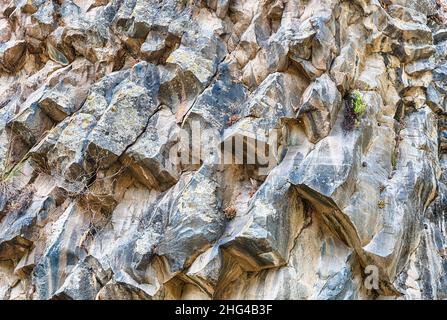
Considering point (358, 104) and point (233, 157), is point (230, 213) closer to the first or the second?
point (233, 157)

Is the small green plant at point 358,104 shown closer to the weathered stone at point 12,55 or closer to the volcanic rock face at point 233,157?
the volcanic rock face at point 233,157

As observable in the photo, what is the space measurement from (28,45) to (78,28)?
219cm

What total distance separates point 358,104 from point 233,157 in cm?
322

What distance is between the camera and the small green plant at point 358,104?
10.6 metres

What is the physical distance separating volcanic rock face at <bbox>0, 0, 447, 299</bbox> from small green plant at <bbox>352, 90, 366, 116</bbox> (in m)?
0.04

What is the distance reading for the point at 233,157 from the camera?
1054cm

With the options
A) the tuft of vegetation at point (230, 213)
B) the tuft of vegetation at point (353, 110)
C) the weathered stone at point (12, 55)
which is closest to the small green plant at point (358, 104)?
the tuft of vegetation at point (353, 110)

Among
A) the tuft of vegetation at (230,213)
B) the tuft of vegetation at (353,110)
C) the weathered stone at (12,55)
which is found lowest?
the tuft of vegetation at (230,213)

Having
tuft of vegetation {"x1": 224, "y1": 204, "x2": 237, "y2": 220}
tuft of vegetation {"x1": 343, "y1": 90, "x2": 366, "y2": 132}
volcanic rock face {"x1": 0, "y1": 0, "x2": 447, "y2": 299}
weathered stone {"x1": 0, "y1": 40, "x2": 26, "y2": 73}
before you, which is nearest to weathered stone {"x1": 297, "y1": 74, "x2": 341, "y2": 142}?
volcanic rock face {"x1": 0, "y1": 0, "x2": 447, "y2": 299}

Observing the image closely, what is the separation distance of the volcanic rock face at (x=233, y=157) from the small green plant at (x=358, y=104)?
0.14ft

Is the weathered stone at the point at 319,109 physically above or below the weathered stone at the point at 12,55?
below

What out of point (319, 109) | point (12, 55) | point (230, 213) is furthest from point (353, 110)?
point (12, 55)

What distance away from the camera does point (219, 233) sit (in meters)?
9.88
